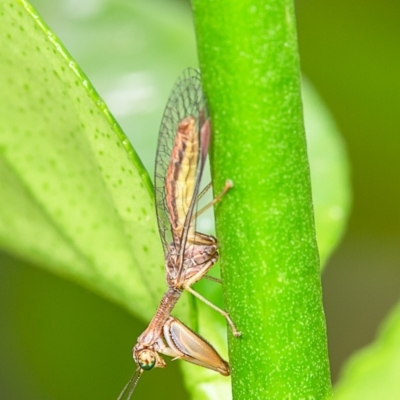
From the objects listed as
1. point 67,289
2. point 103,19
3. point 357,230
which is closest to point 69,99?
point 103,19

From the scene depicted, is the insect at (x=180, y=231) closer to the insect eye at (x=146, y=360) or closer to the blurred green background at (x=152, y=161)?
the insect eye at (x=146, y=360)

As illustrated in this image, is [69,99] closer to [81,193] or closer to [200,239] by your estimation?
[81,193]

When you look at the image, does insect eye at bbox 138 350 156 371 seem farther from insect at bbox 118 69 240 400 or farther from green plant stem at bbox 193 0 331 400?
green plant stem at bbox 193 0 331 400

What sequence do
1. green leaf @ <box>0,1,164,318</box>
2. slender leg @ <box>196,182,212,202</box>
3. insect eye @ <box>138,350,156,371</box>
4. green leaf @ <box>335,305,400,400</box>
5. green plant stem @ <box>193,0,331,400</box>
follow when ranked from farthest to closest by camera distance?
insect eye @ <box>138,350,156,371</box>, slender leg @ <box>196,182,212,202</box>, green leaf @ <box>0,1,164,318</box>, green plant stem @ <box>193,0,331,400</box>, green leaf @ <box>335,305,400,400</box>

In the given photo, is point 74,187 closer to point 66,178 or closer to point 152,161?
point 66,178

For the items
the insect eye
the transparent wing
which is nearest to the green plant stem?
the transparent wing

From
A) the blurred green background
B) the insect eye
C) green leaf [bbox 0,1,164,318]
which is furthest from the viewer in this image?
the blurred green background
